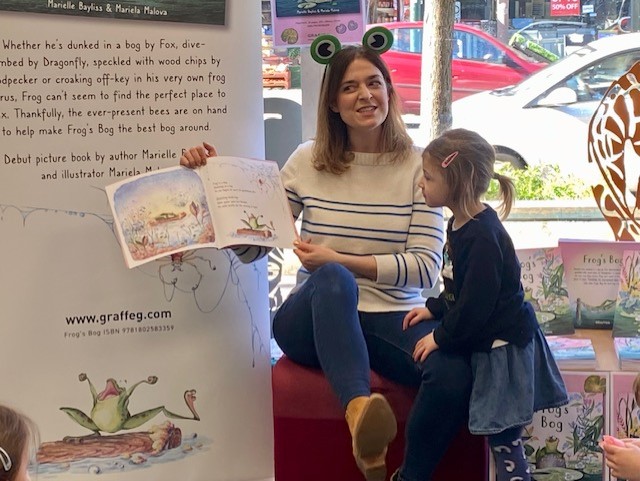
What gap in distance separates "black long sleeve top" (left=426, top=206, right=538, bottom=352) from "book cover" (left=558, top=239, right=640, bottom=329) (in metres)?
0.40

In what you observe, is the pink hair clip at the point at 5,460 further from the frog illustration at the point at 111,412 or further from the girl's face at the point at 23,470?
the frog illustration at the point at 111,412

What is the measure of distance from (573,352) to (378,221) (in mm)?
600

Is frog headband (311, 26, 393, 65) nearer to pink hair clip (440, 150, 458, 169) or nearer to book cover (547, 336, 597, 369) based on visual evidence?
pink hair clip (440, 150, 458, 169)

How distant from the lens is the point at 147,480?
231cm

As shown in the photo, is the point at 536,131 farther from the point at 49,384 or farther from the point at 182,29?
the point at 49,384

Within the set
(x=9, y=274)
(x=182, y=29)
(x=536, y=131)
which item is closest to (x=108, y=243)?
(x=9, y=274)

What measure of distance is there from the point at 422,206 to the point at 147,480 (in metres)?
1.04

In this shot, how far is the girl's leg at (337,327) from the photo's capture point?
1.99 m

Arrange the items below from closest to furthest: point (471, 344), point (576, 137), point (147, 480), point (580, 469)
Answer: point (471, 344) < point (580, 469) < point (147, 480) < point (576, 137)

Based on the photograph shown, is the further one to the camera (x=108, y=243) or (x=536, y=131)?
(x=536, y=131)

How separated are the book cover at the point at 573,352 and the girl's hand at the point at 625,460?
0.52 metres

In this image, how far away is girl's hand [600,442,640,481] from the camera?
1.56 m

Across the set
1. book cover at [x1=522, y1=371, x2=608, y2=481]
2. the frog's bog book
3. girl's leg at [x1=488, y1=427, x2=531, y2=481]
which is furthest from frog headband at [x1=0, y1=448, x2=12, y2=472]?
book cover at [x1=522, y1=371, x2=608, y2=481]

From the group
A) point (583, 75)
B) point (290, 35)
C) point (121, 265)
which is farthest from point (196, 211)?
point (583, 75)
